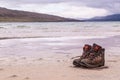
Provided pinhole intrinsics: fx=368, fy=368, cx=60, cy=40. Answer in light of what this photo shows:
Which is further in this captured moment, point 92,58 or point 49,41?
point 49,41

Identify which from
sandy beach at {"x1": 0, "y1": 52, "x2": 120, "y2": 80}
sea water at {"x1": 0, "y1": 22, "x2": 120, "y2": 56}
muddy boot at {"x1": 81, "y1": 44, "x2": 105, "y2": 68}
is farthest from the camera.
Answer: sea water at {"x1": 0, "y1": 22, "x2": 120, "y2": 56}

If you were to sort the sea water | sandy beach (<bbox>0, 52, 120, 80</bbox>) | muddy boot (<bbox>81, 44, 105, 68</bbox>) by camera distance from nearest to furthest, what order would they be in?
sandy beach (<bbox>0, 52, 120, 80</bbox>), muddy boot (<bbox>81, 44, 105, 68</bbox>), the sea water

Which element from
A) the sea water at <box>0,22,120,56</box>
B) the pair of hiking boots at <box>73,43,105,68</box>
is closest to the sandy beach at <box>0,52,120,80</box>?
the pair of hiking boots at <box>73,43,105,68</box>

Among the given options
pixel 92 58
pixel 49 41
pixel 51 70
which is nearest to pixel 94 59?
pixel 92 58

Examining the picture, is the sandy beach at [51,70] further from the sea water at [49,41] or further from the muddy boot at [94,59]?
the sea water at [49,41]

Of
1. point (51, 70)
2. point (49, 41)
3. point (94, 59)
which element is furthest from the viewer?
point (49, 41)

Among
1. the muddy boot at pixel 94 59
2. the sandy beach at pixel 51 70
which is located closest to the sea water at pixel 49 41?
the sandy beach at pixel 51 70

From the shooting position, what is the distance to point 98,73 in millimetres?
11641

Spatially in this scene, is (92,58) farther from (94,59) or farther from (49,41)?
(49,41)

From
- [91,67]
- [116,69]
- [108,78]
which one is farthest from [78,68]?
[108,78]

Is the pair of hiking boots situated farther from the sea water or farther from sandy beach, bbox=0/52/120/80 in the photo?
the sea water

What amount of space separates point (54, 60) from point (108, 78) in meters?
4.71

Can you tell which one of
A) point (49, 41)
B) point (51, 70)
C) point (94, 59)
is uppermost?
point (94, 59)

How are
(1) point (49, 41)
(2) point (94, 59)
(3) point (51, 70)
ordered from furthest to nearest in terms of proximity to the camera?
(1) point (49, 41), (2) point (94, 59), (3) point (51, 70)
